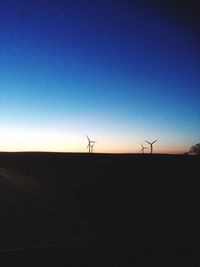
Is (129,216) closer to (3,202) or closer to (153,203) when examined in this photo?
(153,203)

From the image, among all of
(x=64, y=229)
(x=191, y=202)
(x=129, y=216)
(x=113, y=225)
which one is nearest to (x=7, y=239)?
(x=64, y=229)

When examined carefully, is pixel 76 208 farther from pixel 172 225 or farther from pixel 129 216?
pixel 172 225

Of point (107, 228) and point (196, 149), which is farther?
point (196, 149)

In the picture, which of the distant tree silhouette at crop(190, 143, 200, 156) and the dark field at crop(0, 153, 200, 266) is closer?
the dark field at crop(0, 153, 200, 266)

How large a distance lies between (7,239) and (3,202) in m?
7.87

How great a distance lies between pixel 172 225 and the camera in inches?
475

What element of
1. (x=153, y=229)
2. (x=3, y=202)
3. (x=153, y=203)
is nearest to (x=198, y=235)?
(x=153, y=229)

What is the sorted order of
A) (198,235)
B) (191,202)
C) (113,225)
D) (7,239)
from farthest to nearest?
(191,202) → (113,225) → (198,235) → (7,239)

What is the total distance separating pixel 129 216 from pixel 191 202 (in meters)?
5.35

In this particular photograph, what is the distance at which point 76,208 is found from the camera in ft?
51.3

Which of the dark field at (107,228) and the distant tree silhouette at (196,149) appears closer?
the dark field at (107,228)

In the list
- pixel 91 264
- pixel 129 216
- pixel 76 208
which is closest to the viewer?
pixel 91 264

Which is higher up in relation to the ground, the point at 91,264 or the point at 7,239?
the point at 91,264

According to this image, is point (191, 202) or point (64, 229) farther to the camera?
point (191, 202)
